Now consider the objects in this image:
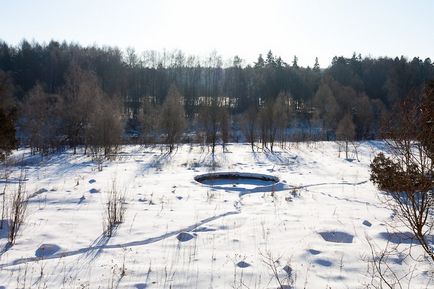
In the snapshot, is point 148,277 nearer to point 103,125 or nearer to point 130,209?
point 130,209

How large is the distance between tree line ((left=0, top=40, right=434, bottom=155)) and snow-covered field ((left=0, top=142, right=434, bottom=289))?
44.7 ft

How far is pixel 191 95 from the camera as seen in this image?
59.2 metres

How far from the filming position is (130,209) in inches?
364

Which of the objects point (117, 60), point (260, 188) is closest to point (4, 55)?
point (117, 60)

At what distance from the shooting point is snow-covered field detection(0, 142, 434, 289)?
5.23m

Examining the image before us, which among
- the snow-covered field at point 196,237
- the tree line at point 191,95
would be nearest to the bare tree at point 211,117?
the tree line at point 191,95

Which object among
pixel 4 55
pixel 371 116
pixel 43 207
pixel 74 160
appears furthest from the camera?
pixel 4 55

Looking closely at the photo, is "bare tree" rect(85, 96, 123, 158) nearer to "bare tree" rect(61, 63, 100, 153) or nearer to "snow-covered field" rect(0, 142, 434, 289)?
"bare tree" rect(61, 63, 100, 153)

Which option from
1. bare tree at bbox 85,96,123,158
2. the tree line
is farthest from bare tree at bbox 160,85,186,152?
bare tree at bbox 85,96,123,158

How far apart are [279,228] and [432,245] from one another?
2739mm

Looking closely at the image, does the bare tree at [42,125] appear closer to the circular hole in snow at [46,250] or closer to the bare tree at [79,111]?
the bare tree at [79,111]

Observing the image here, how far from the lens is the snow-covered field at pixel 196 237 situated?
5.23 meters

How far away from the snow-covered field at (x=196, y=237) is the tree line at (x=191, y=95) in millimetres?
13610

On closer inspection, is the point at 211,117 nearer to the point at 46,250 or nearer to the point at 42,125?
the point at 42,125
